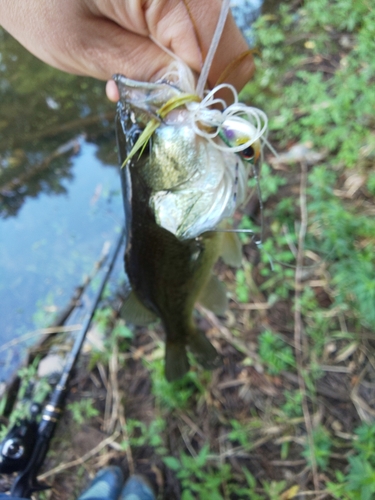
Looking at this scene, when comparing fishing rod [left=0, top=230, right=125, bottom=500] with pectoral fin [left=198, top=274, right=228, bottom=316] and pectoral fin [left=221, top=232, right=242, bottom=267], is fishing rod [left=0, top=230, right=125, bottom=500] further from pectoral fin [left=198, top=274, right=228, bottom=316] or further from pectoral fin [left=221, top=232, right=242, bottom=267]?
pectoral fin [left=221, top=232, right=242, bottom=267]

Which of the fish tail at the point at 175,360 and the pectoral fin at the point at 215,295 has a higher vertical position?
the pectoral fin at the point at 215,295

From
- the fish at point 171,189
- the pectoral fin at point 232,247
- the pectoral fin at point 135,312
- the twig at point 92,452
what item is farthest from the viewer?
the twig at point 92,452

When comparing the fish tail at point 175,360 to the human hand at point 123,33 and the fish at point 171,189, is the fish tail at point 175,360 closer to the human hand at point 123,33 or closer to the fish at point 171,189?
the fish at point 171,189

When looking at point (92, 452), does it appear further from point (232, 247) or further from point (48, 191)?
point (48, 191)

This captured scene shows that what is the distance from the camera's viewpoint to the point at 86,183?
3.59 m

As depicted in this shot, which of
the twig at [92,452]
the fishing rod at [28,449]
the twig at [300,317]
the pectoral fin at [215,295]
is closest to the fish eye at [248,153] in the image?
the pectoral fin at [215,295]

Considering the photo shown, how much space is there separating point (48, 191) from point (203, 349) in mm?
2591

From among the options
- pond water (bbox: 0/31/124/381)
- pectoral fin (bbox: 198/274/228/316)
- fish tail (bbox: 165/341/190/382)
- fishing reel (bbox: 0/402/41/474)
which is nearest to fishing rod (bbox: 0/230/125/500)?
fishing reel (bbox: 0/402/41/474)

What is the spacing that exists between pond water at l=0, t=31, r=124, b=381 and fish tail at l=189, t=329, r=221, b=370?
153 centimetres

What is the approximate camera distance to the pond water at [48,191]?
3053mm

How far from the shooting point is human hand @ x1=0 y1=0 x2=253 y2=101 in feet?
3.84

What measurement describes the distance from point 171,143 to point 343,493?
1926mm

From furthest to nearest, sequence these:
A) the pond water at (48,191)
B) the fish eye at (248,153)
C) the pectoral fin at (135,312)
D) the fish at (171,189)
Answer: the pond water at (48,191) < the pectoral fin at (135,312) < the fish at (171,189) < the fish eye at (248,153)

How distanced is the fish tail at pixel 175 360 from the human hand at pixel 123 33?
1.22m
